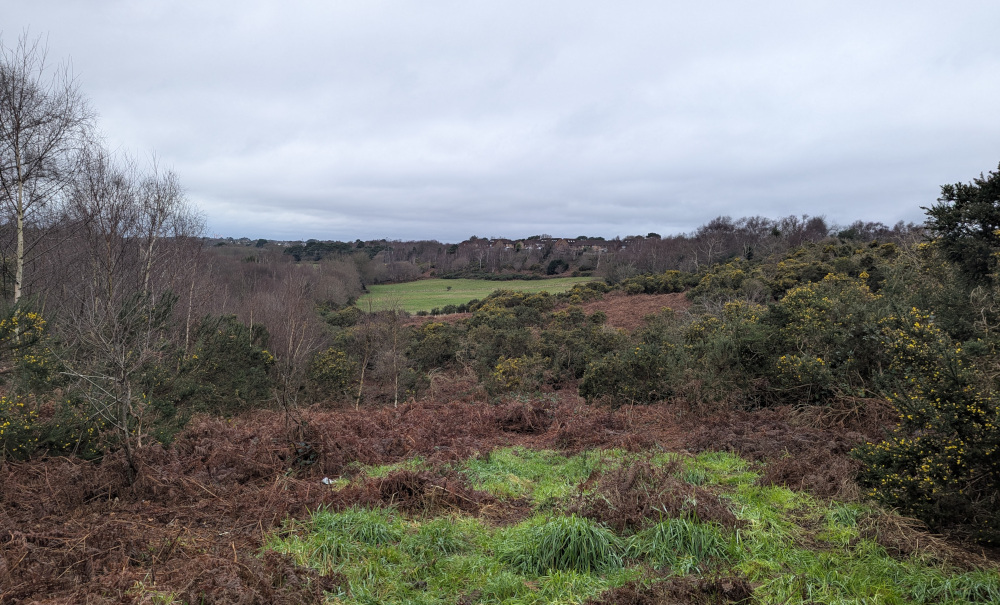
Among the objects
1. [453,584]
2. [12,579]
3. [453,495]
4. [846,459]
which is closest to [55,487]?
[12,579]

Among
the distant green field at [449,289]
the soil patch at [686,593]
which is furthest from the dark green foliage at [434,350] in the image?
the soil patch at [686,593]

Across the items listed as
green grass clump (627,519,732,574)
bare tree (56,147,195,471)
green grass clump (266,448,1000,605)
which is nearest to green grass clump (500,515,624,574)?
green grass clump (266,448,1000,605)

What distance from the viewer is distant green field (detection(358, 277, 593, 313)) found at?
40.5 meters

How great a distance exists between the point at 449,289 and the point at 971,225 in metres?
42.8

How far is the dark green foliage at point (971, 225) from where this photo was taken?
10.1 meters

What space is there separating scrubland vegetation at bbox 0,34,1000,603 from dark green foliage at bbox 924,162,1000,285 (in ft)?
0.16

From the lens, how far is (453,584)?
3764mm

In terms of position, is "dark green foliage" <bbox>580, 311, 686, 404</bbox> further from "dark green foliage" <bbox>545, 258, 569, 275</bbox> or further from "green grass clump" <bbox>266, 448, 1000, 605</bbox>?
"dark green foliage" <bbox>545, 258, 569, 275</bbox>

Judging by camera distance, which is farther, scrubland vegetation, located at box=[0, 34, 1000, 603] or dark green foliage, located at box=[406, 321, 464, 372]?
dark green foliage, located at box=[406, 321, 464, 372]

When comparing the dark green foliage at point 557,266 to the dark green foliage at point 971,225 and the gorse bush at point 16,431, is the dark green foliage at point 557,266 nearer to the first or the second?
the dark green foliage at point 971,225

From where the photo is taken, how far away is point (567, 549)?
156 inches

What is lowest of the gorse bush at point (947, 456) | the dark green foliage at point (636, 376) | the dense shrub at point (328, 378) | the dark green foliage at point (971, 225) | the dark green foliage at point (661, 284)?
the dense shrub at point (328, 378)

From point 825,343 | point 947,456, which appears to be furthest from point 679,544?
point 825,343

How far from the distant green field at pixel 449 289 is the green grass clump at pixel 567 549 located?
91.1 ft
